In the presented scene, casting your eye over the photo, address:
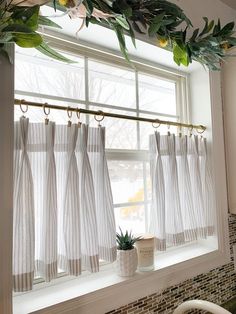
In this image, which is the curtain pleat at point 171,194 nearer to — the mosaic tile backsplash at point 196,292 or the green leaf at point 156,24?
the mosaic tile backsplash at point 196,292

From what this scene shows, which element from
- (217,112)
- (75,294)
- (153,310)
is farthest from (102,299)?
(217,112)

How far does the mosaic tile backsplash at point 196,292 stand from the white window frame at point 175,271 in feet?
0.12

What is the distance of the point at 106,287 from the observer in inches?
42.6

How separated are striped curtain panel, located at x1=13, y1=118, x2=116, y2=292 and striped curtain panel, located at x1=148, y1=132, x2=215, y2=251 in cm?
30

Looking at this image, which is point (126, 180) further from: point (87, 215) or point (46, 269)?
point (46, 269)

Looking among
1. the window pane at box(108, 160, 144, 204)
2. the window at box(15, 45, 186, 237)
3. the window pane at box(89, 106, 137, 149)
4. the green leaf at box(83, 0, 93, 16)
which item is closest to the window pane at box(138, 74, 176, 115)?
the window at box(15, 45, 186, 237)

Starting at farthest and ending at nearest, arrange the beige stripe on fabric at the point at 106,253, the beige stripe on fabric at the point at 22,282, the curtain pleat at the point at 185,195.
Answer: the curtain pleat at the point at 185,195
the beige stripe on fabric at the point at 106,253
the beige stripe on fabric at the point at 22,282

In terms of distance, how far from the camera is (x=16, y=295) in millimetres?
1042

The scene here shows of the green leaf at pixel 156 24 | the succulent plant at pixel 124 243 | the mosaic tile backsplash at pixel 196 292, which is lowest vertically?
the mosaic tile backsplash at pixel 196 292

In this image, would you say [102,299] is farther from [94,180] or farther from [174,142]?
[174,142]

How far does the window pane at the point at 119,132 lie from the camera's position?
1368 millimetres

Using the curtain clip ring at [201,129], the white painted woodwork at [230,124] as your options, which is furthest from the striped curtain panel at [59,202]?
the white painted woodwork at [230,124]

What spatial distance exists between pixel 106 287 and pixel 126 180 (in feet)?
1.77

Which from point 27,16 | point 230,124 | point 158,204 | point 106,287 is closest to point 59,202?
point 106,287
